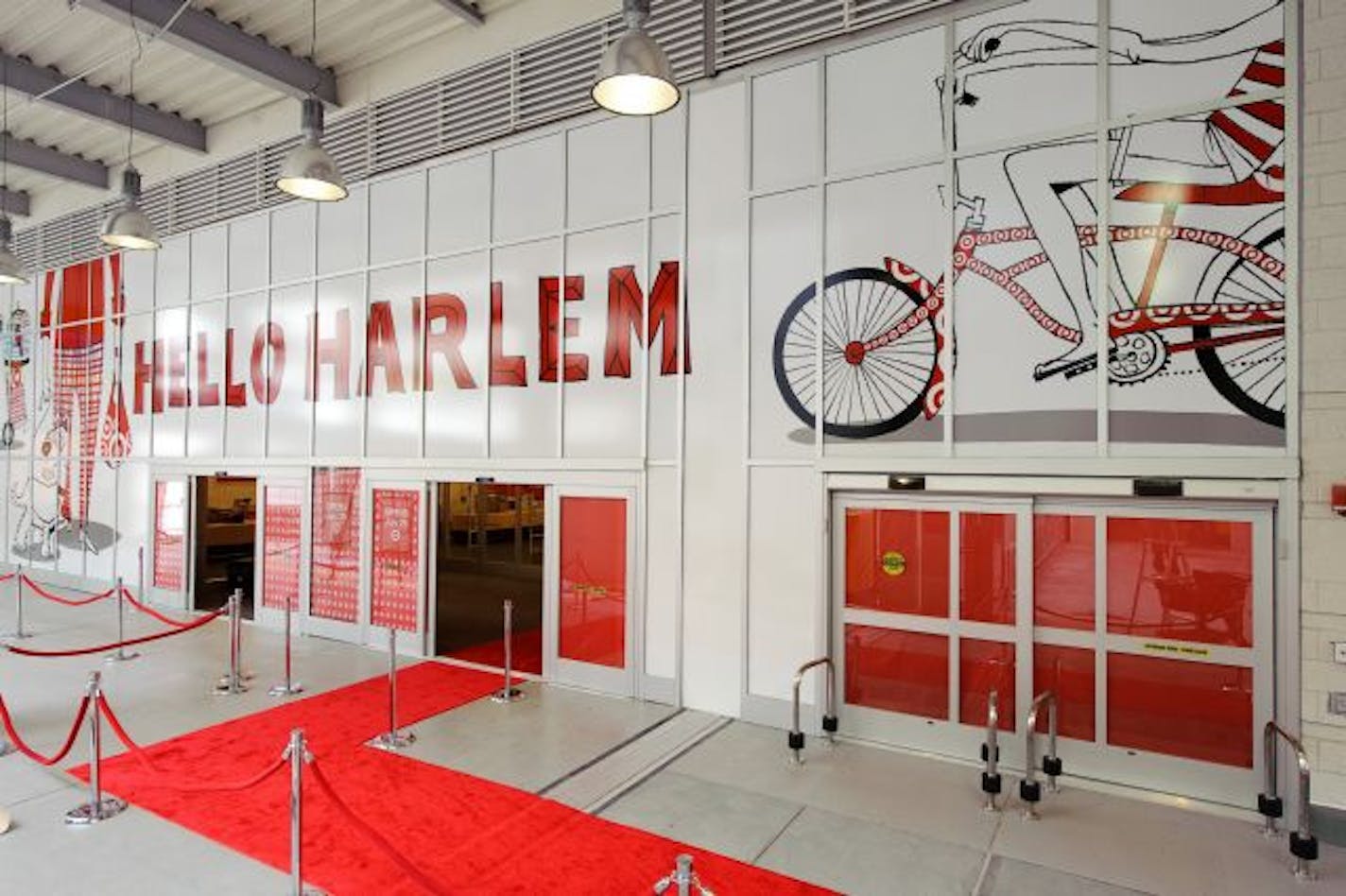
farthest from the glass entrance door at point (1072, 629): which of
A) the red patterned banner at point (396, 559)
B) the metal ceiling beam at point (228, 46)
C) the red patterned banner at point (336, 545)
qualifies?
the metal ceiling beam at point (228, 46)

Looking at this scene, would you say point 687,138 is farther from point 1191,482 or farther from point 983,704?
point 983,704

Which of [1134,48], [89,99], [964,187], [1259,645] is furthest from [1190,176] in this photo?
[89,99]

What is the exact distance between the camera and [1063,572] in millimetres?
5289

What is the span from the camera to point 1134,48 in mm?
5031

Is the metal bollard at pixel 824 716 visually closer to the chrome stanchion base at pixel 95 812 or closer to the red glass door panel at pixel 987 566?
the red glass door panel at pixel 987 566

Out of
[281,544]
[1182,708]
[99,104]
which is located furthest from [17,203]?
[1182,708]

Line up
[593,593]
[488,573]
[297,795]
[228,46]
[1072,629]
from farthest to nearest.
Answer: [488,573], [228,46], [593,593], [1072,629], [297,795]

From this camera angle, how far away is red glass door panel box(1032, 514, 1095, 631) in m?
5.21

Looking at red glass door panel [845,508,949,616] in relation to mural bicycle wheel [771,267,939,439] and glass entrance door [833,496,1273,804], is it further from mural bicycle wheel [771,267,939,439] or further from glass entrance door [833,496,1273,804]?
mural bicycle wheel [771,267,939,439]

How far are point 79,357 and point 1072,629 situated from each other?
1483 cm

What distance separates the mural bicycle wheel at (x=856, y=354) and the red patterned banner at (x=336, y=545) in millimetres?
5597

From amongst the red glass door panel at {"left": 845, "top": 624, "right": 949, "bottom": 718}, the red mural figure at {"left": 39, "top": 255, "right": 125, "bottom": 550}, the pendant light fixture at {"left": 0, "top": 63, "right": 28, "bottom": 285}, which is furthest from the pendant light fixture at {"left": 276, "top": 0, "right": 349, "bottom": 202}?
the red mural figure at {"left": 39, "top": 255, "right": 125, "bottom": 550}

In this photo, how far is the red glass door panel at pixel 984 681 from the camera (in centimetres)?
539

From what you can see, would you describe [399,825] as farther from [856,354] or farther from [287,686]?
[856,354]
